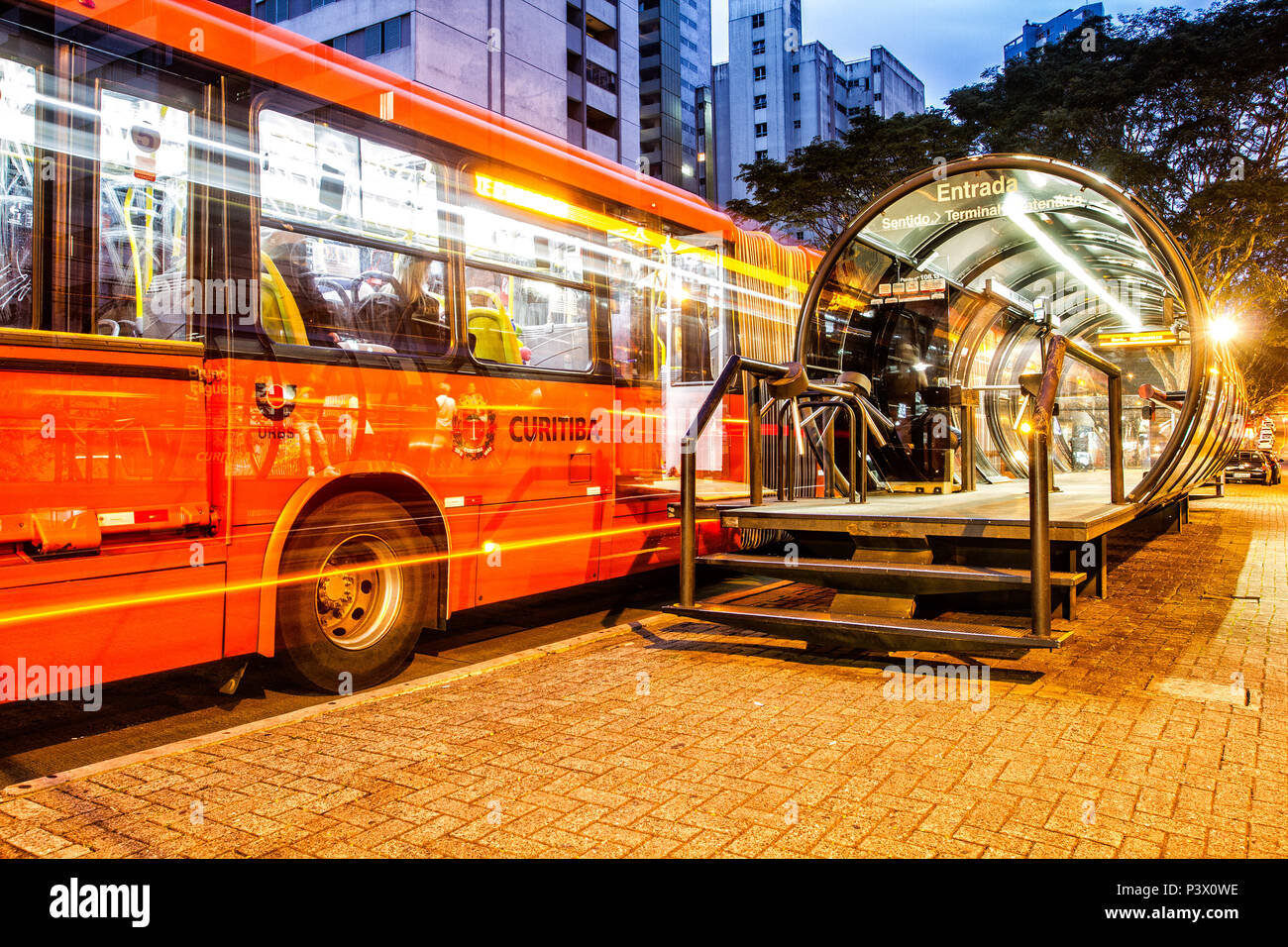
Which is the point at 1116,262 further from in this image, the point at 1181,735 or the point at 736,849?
the point at 736,849

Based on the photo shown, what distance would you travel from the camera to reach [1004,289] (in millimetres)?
10359

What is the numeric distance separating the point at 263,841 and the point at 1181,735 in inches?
154

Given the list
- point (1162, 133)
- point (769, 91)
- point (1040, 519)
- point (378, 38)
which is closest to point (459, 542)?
point (1040, 519)

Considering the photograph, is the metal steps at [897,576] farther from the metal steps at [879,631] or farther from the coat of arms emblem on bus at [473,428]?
the coat of arms emblem on bus at [473,428]

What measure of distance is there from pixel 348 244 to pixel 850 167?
1941cm

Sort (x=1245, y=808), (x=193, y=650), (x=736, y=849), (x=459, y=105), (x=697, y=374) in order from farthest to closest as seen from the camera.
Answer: (x=697, y=374)
(x=459, y=105)
(x=193, y=650)
(x=1245, y=808)
(x=736, y=849)

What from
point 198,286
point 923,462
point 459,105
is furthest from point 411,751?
point 923,462

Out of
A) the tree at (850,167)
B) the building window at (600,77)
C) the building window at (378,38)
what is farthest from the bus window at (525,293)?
the building window at (600,77)

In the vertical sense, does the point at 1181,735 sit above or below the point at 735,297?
below

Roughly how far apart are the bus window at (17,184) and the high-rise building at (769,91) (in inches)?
2540

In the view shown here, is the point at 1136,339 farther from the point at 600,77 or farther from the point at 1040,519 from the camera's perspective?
the point at 600,77

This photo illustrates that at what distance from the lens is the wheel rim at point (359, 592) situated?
17.0ft

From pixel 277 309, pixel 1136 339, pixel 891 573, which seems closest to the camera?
pixel 277 309

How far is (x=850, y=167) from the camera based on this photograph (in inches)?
882
